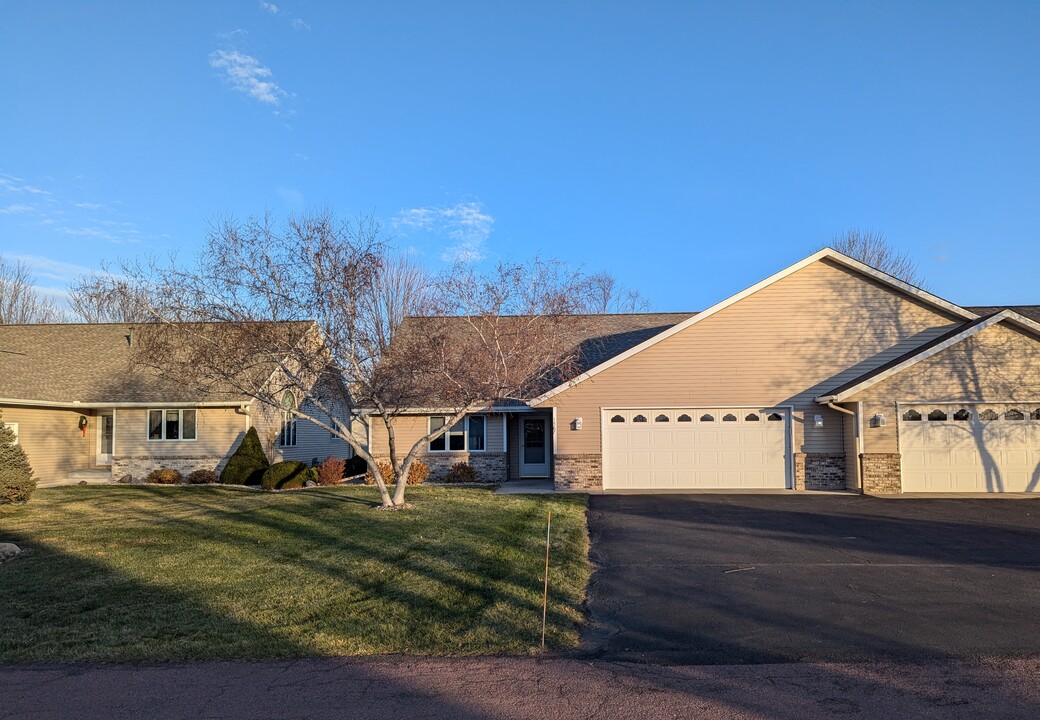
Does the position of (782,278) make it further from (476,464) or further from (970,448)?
(476,464)

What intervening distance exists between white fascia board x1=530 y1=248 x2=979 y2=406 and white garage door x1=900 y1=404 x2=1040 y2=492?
9.79 ft

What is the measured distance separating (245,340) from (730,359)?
41.1 ft

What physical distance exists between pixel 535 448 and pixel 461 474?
9.00 feet

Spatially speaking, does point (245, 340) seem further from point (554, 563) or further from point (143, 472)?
point (143, 472)

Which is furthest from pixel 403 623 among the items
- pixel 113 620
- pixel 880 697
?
pixel 880 697

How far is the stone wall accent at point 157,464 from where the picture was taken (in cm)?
2388

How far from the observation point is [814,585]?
29.3 ft

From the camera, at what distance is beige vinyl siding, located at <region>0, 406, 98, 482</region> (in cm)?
2275

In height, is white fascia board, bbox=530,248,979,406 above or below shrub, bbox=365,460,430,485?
above

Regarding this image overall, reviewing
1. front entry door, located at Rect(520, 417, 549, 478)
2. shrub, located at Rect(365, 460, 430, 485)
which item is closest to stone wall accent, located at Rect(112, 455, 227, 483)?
shrub, located at Rect(365, 460, 430, 485)

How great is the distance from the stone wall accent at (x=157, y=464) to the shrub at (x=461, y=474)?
7617 mm

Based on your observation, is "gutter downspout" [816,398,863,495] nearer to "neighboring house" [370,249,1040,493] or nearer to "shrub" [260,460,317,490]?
"neighboring house" [370,249,1040,493]

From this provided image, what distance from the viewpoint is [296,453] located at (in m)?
27.3

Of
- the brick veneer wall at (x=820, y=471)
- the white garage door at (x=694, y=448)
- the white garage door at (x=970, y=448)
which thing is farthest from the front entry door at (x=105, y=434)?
the white garage door at (x=970, y=448)
